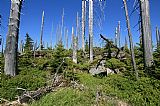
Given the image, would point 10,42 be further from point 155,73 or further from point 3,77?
point 155,73

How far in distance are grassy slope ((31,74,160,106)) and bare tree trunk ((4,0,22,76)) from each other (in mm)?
3949

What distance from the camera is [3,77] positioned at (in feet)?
38.1

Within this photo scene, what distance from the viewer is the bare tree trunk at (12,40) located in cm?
1259

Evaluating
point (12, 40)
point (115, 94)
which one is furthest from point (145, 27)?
point (12, 40)

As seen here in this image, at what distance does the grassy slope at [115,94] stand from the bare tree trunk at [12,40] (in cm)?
395

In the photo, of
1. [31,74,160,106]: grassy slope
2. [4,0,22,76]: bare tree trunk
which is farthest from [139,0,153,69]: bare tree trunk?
[4,0,22,76]: bare tree trunk

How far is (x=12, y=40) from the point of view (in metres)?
13.0

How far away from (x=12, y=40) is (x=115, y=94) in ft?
21.8

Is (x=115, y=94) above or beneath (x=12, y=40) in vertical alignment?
beneath

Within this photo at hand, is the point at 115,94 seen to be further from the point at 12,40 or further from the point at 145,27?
the point at 12,40

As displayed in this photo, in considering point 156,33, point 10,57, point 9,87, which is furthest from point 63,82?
point 156,33

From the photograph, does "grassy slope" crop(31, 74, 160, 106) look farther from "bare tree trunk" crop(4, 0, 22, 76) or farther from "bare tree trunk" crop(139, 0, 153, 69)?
"bare tree trunk" crop(4, 0, 22, 76)

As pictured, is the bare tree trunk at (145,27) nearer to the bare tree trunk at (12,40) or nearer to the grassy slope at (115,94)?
the grassy slope at (115,94)

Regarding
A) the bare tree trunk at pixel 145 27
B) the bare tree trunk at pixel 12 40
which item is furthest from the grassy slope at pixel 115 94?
the bare tree trunk at pixel 12 40
